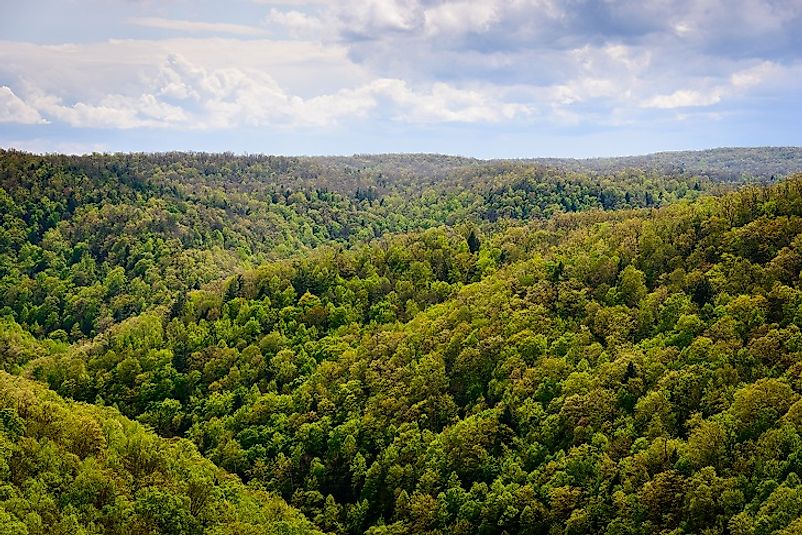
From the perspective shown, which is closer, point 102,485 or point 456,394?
point 102,485

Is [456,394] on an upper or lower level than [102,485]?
lower

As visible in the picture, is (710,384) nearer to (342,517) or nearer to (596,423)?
(596,423)

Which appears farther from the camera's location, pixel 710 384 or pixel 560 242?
pixel 560 242

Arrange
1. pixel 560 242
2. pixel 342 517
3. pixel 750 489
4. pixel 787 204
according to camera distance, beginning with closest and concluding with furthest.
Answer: pixel 750 489 → pixel 342 517 → pixel 787 204 → pixel 560 242

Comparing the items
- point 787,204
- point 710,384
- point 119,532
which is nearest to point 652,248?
point 787,204

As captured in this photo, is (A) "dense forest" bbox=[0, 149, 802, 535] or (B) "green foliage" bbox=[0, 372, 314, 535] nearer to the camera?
(B) "green foliage" bbox=[0, 372, 314, 535]

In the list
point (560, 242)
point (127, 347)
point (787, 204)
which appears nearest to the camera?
point (787, 204)

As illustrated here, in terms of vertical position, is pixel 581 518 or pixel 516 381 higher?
pixel 516 381

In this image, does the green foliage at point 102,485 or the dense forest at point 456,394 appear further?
the dense forest at point 456,394
